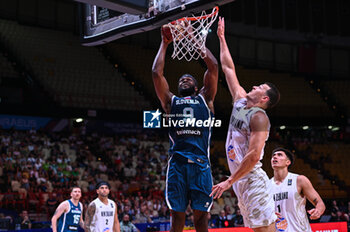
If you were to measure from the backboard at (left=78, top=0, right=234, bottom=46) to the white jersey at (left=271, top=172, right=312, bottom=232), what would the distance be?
277 cm

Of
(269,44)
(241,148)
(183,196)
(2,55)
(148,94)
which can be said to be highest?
(269,44)

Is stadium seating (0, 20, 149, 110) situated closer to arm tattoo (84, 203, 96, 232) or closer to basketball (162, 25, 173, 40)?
arm tattoo (84, 203, 96, 232)

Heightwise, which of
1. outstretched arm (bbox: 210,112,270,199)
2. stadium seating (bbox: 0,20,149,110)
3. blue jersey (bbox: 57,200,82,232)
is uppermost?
stadium seating (bbox: 0,20,149,110)

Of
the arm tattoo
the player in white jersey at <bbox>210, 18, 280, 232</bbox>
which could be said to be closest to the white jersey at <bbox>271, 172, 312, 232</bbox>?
the player in white jersey at <bbox>210, 18, 280, 232</bbox>

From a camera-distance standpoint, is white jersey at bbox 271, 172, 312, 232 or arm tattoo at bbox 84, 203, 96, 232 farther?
arm tattoo at bbox 84, 203, 96, 232

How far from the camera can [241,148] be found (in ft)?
15.4

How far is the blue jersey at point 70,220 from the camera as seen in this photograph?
912 centimetres

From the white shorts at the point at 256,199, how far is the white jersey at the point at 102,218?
457cm

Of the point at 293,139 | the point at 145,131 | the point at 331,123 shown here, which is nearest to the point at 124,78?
the point at 145,131

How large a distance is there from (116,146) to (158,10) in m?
12.9

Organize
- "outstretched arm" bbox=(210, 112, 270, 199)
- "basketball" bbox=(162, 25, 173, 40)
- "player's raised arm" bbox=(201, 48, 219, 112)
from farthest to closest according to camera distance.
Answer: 1. "basketball" bbox=(162, 25, 173, 40)
2. "player's raised arm" bbox=(201, 48, 219, 112)
3. "outstretched arm" bbox=(210, 112, 270, 199)

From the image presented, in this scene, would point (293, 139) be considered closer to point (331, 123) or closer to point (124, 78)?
point (331, 123)

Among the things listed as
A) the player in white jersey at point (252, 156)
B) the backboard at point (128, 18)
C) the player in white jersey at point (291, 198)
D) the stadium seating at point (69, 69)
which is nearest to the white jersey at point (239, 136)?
the player in white jersey at point (252, 156)

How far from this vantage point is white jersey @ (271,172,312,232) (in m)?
5.99
